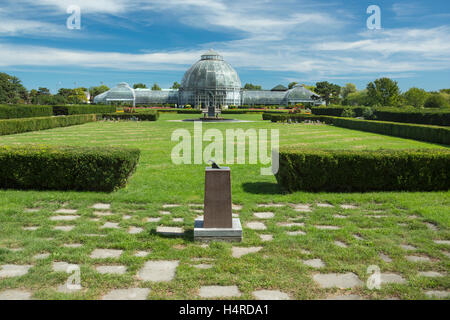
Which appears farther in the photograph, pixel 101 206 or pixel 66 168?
pixel 66 168

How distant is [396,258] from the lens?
4.62m

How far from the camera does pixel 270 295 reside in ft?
12.1

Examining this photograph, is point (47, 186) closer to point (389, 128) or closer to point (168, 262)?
point (168, 262)

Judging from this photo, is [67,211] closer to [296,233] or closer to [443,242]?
[296,233]

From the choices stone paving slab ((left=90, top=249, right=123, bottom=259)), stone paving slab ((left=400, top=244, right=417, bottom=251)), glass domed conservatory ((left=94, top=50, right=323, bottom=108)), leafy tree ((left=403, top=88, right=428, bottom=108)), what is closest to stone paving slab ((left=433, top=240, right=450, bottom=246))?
stone paving slab ((left=400, top=244, right=417, bottom=251))

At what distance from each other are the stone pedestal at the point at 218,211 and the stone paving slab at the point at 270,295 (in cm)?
153

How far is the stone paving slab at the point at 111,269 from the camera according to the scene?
13.7 ft

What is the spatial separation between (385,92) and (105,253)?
6077 cm

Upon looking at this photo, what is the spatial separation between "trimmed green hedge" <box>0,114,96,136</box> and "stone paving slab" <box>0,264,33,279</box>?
20.4 metres

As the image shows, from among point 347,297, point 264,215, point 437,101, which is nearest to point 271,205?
point 264,215

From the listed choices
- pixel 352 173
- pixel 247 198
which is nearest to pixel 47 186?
pixel 247 198

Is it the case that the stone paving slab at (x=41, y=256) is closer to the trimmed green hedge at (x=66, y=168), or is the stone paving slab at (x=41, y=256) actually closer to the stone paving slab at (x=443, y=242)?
the trimmed green hedge at (x=66, y=168)

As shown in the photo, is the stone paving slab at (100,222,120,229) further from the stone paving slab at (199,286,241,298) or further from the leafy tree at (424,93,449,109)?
the leafy tree at (424,93,449,109)

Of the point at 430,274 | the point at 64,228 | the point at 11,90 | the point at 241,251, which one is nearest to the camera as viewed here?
the point at 430,274
